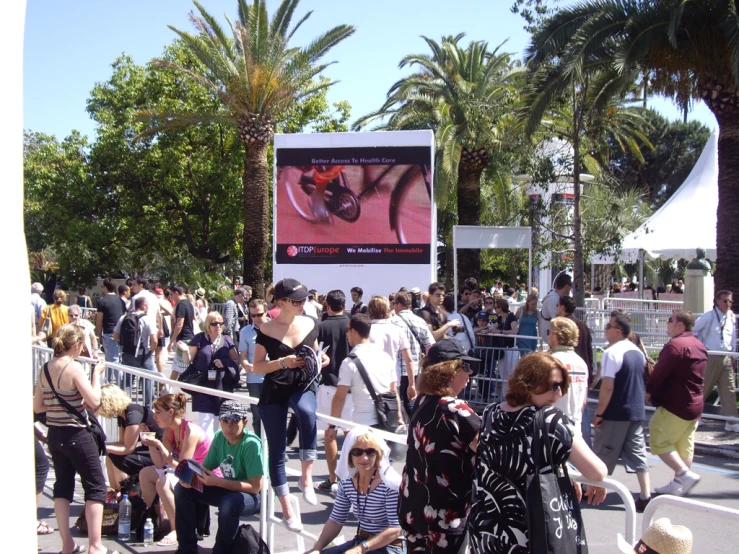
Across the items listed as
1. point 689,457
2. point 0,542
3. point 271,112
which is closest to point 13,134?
point 0,542

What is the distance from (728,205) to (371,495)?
11.2 meters

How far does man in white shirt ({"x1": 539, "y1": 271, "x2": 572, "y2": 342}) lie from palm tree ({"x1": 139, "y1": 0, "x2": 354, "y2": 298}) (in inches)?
A: 430

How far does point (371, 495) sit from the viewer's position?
454 cm

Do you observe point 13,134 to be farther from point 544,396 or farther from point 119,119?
point 119,119

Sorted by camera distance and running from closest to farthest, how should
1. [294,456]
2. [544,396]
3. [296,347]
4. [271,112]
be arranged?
[544,396] → [296,347] → [294,456] → [271,112]

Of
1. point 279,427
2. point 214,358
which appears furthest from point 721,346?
point 279,427

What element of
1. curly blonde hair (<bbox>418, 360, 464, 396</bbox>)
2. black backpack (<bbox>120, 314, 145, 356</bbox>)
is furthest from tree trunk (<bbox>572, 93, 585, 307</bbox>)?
curly blonde hair (<bbox>418, 360, 464, 396</bbox>)

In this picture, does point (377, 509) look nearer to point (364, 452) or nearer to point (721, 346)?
point (364, 452)

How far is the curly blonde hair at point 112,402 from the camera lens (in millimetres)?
6547

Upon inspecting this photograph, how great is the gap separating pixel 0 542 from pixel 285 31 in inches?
861

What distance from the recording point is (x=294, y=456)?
28.7 ft

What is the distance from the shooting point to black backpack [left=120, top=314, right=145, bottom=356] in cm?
1178

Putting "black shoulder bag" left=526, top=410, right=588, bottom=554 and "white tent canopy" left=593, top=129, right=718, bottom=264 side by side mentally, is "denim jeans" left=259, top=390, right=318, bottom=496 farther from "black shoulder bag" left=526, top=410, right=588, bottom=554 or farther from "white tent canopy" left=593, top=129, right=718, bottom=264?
"white tent canopy" left=593, top=129, right=718, bottom=264

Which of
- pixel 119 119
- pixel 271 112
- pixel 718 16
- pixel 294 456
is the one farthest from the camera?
pixel 119 119
